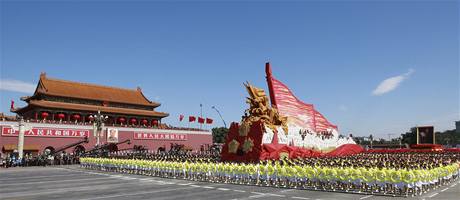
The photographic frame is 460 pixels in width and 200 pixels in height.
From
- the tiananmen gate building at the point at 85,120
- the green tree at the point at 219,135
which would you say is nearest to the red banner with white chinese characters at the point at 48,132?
the tiananmen gate building at the point at 85,120

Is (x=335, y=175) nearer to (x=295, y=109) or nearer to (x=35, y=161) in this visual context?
(x=295, y=109)

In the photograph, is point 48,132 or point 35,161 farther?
point 48,132

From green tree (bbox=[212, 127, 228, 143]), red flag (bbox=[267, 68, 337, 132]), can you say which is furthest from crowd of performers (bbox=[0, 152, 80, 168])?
green tree (bbox=[212, 127, 228, 143])

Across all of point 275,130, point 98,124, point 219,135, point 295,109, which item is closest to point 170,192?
point 275,130

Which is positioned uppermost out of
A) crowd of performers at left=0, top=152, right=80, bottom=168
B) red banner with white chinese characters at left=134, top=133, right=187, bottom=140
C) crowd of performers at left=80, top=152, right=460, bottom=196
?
red banner with white chinese characters at left=134, top=133, right=187, bottom=140

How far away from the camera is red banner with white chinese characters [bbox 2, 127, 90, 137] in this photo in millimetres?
38391

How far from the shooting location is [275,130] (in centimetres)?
2695

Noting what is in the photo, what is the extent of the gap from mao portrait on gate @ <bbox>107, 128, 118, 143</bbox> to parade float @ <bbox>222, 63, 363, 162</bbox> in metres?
21.8

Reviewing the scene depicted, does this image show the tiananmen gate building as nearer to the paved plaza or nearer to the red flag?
the red flag

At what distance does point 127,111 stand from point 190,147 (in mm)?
9797

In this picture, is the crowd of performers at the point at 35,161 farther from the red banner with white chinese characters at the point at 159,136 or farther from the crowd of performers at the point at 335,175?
the crowd of performers at the point at 335,175

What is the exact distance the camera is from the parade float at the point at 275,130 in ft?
85.1

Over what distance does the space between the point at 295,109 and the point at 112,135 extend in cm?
2355

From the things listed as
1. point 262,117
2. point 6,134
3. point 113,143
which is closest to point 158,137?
point 113,143
